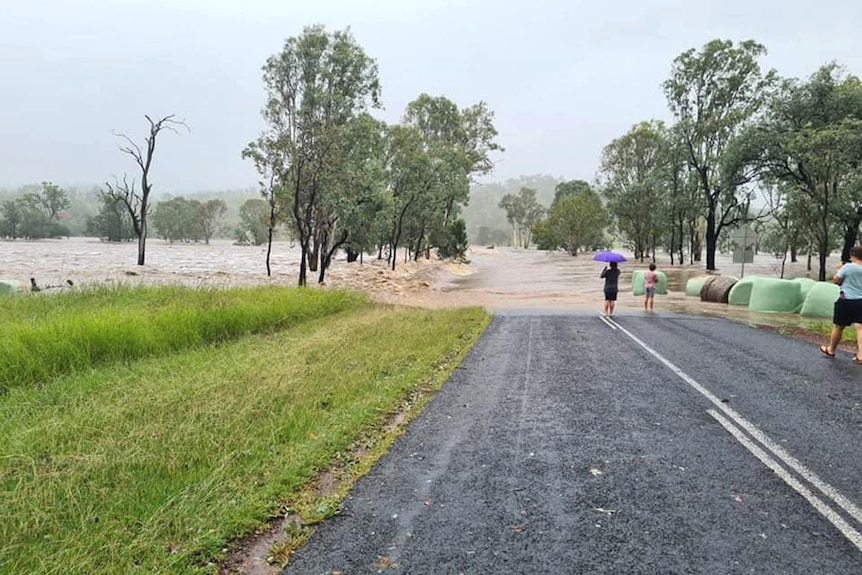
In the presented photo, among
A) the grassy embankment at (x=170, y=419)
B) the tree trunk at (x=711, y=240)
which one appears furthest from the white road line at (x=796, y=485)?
the tree trunk at (x=711, y=240)

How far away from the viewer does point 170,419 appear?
543cm

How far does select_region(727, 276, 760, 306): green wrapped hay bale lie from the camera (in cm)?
2006

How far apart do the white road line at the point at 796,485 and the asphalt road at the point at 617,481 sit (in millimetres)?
14

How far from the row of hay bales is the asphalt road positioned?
994cm

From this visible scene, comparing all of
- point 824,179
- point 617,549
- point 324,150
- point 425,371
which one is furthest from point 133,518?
point 824,179

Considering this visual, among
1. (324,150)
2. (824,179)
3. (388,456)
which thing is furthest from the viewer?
(824,179)

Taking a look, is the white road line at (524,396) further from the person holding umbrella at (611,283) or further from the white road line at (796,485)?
the person holding umbrella at (611,283)

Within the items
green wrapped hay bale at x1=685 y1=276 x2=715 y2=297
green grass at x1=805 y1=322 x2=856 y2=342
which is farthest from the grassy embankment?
green wrapped hay bale at x1=685 y1=276 x2=715 y2=297

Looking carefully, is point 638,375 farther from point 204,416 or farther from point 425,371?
point 204,416

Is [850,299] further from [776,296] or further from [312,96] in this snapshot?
[312,96]

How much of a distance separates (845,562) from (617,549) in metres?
1.27

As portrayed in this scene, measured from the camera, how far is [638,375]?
7.82 m

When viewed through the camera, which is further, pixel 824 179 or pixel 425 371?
pixel 824 179

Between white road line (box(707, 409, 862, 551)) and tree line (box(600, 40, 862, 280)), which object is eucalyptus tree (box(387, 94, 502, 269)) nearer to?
tree line (box(600, 40, 862, 280))
